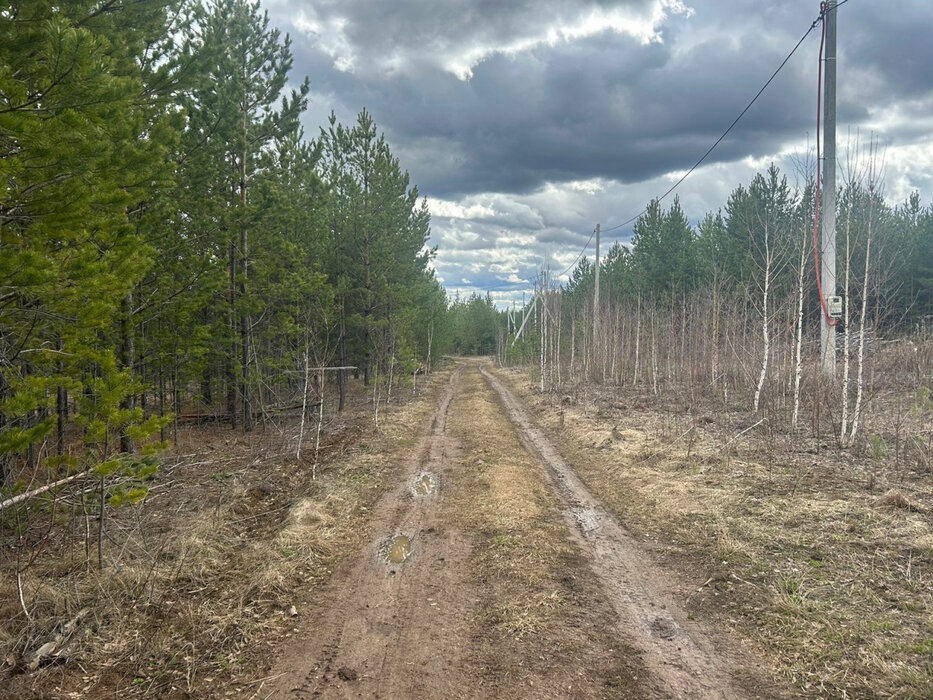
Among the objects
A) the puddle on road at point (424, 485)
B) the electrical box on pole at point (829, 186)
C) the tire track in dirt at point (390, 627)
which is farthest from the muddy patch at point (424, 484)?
the electrical box on pole at point (829, 186)

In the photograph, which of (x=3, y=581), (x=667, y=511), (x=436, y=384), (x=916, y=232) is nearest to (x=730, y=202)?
(x=916, y=232)

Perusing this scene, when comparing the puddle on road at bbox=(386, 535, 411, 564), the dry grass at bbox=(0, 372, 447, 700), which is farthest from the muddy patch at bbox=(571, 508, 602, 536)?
the dry grass at bbox=(0, 372, 447, 700)

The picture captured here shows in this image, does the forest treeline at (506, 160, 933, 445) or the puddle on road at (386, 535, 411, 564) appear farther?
the forest treeline at (506, 160, 933, 445)

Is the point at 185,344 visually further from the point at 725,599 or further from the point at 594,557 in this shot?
the point at 725,599

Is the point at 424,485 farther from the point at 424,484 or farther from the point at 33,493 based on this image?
the point at 33,493

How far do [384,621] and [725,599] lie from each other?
361cm

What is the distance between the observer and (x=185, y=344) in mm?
12367

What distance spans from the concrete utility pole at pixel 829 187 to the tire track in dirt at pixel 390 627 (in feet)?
37.6

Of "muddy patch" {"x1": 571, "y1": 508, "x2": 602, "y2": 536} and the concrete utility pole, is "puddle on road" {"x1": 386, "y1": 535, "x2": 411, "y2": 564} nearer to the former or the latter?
"muddy patch" {"x1": 571, "y1": 508, "x2": 602, "y2": 536}

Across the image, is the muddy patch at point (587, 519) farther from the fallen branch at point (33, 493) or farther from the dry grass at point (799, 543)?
the fallen branch at point (33, 493)

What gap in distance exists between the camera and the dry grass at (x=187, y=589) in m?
4.02

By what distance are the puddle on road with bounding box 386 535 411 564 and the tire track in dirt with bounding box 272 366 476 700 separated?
7cm

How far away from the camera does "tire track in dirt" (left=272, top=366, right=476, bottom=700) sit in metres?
3.98

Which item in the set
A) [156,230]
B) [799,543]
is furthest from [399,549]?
[156,230]
